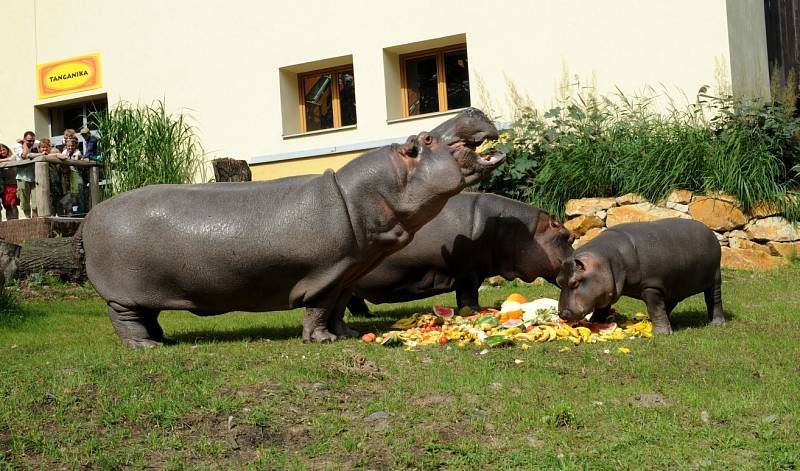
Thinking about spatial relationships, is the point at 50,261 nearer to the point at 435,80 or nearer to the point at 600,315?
the point at 435,80

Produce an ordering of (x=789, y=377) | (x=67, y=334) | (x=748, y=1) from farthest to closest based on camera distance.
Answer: (x=748, y=1) → (x=67, y=334) → (x=789, y=377)

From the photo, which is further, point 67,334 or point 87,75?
point 87,75

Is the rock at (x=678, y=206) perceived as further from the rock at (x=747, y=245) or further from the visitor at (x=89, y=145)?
the visitor at (x=89, y=145)

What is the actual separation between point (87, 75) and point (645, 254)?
47.8 feet

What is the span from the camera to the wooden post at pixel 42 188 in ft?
48.6

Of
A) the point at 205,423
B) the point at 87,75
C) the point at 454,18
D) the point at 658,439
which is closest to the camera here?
the point at 658,439

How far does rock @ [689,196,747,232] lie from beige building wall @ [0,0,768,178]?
2069 mm

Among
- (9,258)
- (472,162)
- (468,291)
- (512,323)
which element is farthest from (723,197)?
(9,258)

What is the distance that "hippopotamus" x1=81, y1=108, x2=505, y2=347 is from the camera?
23.7ft

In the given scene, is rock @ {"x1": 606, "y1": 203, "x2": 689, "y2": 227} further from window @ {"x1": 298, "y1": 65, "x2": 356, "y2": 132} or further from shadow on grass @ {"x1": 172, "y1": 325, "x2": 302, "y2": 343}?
shadow on grass @ {"x1": 172, "y1": 325, "x2": 302, "y2": 343}

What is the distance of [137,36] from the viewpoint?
18344 millimetres

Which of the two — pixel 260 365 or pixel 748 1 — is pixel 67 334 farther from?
pixel 748 1

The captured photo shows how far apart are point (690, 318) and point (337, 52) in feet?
31.9

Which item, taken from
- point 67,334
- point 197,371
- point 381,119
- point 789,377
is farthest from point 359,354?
point 381,119
